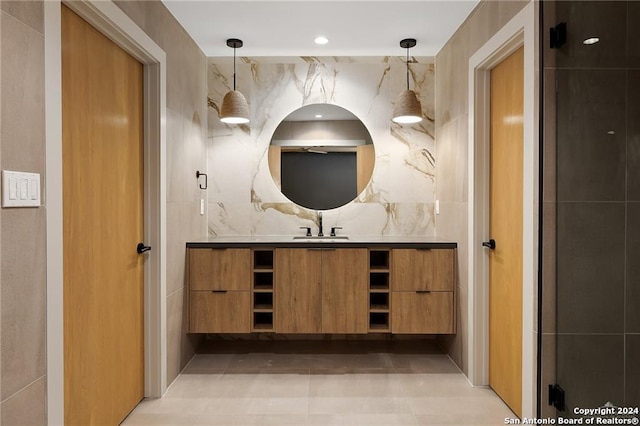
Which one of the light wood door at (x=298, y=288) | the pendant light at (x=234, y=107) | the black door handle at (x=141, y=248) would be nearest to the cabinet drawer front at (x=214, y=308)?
the light wood door at (x=298, y=288)

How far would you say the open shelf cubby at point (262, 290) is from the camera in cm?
319

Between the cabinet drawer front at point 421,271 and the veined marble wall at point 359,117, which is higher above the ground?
the veined marble wall at point 359,117

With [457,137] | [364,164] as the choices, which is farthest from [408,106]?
[364,164]

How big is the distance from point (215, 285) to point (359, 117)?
1768mm

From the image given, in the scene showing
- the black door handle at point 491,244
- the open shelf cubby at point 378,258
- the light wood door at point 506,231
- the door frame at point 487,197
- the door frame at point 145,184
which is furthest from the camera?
the open shelf cubby at point 378,258

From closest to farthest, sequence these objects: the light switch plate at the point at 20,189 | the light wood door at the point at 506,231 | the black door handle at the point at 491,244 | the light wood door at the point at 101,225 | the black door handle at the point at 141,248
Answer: the light switch plate at the point at 20,189 → the light wood door at the point at 101,225 → the light wood door at the point at 506,231 → the black door handle at the point at 141,248 → the black door handle at the point at 491,244

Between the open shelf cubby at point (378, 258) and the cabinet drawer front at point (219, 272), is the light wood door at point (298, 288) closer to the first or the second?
the cabinet drawer front at point (219, 272)

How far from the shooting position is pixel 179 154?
297 centimetres

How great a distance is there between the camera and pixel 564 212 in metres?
1.74

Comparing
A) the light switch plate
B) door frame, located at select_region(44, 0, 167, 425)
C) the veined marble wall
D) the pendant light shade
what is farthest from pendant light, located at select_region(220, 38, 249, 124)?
the light switch plate

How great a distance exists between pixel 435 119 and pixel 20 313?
315cm

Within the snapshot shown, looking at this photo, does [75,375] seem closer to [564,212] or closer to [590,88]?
[564,212]

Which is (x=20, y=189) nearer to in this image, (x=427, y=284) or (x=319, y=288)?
(x=319, y=288)

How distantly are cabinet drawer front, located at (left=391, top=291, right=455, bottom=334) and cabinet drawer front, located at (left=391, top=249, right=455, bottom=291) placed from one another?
0.06 meters
